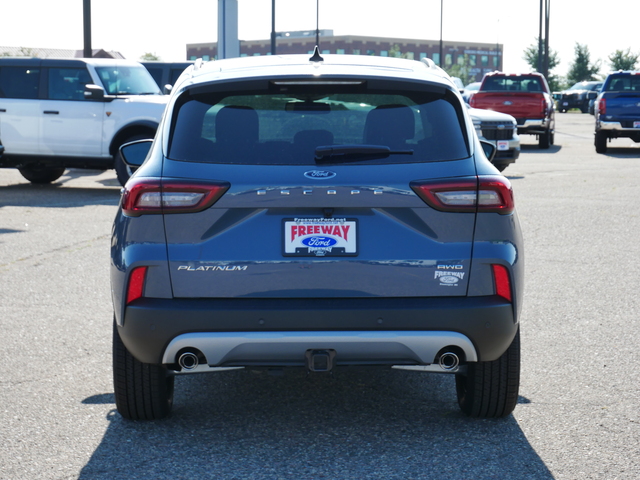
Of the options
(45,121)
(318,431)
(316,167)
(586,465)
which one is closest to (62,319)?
(318,431)

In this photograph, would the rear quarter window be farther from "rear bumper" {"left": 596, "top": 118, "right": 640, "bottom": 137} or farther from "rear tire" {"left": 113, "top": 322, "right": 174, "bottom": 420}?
"rear bumper" {"left": 596, "top": 118, "right": 640, "bottom": 137}

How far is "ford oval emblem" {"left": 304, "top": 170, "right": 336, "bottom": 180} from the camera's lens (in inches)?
153

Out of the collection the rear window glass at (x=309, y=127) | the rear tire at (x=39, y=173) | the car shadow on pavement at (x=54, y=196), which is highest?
the rear window glass at (x=309, y=127)

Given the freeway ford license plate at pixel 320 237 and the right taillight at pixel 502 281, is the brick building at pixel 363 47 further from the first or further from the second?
the freeway ford license plate at pixel 320 237

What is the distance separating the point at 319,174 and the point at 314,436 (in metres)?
1.26

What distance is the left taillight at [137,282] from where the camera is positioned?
13.0 feet

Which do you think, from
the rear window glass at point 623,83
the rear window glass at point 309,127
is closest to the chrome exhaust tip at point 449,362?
the rear window glass at point 309,127

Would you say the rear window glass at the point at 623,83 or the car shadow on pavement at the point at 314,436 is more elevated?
the rear window glass at the point at 623,83

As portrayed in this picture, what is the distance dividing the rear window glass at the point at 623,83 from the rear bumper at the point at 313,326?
22.3 m

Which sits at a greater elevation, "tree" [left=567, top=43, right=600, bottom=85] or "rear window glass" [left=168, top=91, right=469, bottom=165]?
"tree" [left=567, top=43, right=600, bottom=85]

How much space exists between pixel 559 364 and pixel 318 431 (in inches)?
72.8

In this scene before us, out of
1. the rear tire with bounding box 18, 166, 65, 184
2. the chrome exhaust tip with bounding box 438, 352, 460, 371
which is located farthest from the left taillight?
the rear tire with bounding box 18, 166, 65, 184

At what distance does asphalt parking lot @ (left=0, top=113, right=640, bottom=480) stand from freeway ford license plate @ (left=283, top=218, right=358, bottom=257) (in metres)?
0.91

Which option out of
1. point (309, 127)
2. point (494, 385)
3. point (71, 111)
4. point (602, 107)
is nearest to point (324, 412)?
point (494, 385)
